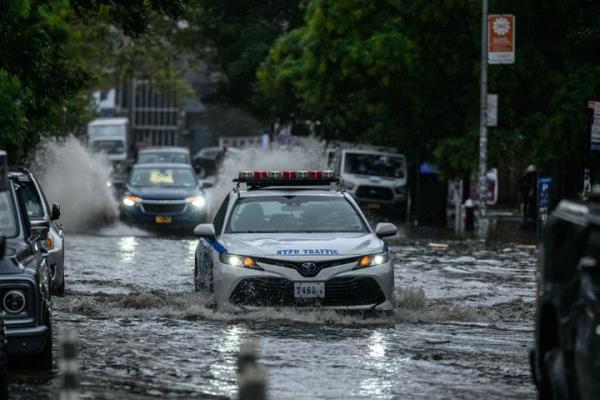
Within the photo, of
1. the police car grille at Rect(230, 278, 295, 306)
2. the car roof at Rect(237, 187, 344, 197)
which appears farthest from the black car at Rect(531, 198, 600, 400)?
the car roof at Rect(237, 187, 344, 197)

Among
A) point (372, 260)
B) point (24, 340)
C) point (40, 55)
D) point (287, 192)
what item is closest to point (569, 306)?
point (24, 340)

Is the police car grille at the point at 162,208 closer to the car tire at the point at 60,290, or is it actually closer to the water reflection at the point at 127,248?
the water reflection at the point at 127,248

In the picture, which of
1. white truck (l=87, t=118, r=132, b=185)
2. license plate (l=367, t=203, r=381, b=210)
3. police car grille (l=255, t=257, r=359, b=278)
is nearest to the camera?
police car grille (l=255, t=257, r=359, b=278)

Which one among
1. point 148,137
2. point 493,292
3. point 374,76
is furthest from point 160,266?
point 148,137

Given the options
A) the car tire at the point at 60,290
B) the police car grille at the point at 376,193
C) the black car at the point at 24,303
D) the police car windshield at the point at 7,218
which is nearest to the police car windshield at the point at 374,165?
the police car grille at the point at 376,193

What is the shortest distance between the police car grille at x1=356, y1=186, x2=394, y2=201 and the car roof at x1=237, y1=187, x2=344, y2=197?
28258 millimetres

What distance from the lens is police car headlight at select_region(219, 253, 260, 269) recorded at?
1638cm

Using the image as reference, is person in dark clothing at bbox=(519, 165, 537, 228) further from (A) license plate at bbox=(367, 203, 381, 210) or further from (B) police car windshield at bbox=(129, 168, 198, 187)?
(B) police car windshield at bbox=(129, 168, 198, 187)

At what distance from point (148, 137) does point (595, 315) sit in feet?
424

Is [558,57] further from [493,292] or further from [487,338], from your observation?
[487,338]

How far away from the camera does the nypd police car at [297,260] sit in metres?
16.3

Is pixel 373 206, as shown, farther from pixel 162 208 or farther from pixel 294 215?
pixel 294 215

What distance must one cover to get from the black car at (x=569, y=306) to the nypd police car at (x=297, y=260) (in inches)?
239

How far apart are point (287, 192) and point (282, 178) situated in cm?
41
